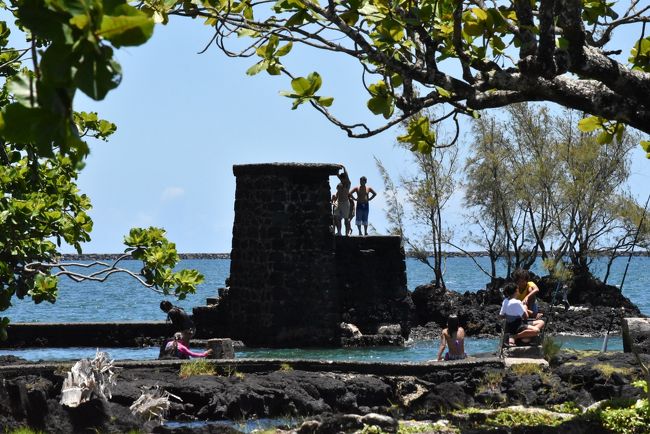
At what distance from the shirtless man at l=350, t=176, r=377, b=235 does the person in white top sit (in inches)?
538

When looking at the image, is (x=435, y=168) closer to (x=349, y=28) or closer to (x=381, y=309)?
(x=381, y=309)

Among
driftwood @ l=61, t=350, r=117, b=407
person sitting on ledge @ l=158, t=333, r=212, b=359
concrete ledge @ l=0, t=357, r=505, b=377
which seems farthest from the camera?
person sitting on ledge @ l=158, t=333, r=212, b=359

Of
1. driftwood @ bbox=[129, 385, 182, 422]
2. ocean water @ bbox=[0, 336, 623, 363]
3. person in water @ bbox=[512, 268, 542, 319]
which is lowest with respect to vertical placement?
driftwood @ bbox=[129, 385, 182, 422]

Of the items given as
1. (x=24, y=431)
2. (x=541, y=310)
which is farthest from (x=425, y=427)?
(x=541, y=310)

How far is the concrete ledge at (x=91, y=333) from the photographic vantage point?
953 inches

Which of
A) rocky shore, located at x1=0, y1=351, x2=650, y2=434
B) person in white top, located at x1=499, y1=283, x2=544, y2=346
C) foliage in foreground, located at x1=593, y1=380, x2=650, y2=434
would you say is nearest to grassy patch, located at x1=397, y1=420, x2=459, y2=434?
rocky shore, located at x1=0, y1=351, x2=650, y2=434

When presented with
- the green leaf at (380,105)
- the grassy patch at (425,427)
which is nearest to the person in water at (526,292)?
the grassy patch at (425,427)

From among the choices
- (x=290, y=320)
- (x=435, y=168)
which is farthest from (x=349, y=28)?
(x=435, y=168)

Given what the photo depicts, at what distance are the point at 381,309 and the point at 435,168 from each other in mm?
16482

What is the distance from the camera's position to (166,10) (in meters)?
9.63

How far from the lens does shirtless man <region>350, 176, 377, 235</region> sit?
30.0 metres

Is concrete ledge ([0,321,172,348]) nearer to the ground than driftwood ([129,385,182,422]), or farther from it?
farther from it

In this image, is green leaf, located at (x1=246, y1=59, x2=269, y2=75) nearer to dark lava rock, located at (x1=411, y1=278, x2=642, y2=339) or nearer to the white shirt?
the white shirt

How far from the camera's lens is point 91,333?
24938mm
